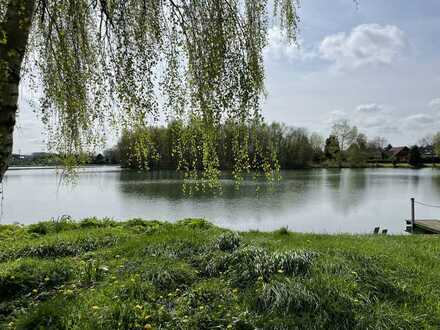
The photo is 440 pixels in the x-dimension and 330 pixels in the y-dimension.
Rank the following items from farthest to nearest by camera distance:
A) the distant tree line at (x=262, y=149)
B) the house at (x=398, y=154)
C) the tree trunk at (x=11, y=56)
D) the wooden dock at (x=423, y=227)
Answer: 1. the house at (x=398, y=154)
2. the wooden dock at (x=423, y=227)
3. the distant tree line at (x=262, y=149)
4. the tree trunk at (x=11, y=56)

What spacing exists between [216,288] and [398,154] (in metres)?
87.6

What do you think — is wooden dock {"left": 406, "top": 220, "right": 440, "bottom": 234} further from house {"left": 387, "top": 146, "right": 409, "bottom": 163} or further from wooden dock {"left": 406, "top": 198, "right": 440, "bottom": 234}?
house {"left": 387, "top": 146, "right": 409, "bottom": 163}

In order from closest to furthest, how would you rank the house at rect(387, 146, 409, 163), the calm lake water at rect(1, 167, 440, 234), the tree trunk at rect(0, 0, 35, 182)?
the tree trunk at rect(0, 0, 35, 182), the calm lake water at rect(1, 167, 440, 234), the house at rect(387, 146, 409, 163)

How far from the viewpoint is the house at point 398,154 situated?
74644 millimetres

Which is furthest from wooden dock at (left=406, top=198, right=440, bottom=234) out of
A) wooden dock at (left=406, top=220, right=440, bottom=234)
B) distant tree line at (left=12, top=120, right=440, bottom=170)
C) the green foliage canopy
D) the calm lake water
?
the green foliage canopy

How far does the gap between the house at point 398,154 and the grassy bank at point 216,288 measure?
7785cm

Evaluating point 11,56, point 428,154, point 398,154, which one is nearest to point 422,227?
point 11,56

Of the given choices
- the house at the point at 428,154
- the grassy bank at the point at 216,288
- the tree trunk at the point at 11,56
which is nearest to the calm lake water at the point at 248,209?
the grassy bank at the point at 216,288

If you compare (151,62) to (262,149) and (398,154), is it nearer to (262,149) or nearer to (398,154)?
(262,149)

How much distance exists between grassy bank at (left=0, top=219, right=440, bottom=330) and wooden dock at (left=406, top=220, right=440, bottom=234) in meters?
7.86

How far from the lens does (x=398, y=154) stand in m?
80.2

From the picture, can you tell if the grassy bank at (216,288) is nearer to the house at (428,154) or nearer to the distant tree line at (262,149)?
the distant tree line at (262,149)

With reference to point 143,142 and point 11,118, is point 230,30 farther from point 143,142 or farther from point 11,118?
point 11,118

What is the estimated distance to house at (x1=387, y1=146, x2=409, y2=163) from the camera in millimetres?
74644
